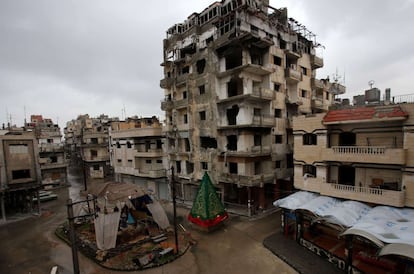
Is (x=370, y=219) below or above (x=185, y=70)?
below

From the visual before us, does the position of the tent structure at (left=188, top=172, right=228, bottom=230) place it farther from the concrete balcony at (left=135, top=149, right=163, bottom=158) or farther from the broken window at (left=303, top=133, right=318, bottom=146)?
the concrete balcony at (left=135, top=149, right=163, bottom=158)

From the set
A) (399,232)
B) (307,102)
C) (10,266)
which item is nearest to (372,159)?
(399,232)

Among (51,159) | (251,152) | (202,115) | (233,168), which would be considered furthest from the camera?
(51,159)

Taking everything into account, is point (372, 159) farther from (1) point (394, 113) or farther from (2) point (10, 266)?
(2) point (10, 266)

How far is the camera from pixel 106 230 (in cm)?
1733

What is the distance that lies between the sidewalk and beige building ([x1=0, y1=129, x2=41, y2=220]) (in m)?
29.9

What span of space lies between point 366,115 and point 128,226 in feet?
80.3

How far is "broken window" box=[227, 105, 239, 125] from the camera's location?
90.0 feet

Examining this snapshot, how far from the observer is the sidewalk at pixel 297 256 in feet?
47.1

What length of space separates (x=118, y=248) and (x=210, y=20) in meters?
29.0

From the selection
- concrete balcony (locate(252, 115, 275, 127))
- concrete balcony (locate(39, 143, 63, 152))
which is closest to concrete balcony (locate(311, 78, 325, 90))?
concrete balcony (locate(252, 115, 275, 127))

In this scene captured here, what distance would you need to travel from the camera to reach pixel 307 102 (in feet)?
106

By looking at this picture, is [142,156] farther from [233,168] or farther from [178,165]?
[233,168]

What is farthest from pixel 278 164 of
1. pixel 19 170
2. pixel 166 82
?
pixel 19 170
